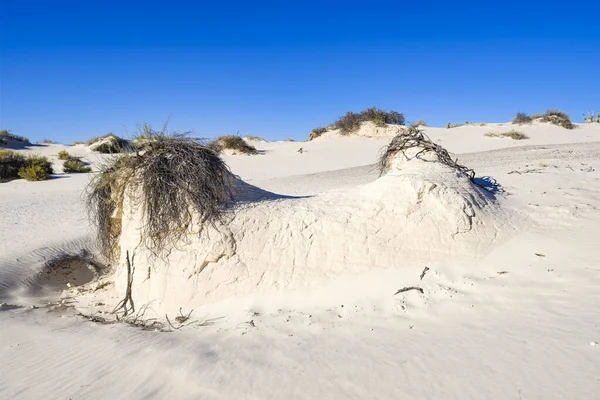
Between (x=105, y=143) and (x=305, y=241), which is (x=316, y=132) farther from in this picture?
(x=305, y=241)

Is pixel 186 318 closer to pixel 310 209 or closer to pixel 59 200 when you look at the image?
pixel 310 209

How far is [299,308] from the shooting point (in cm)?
441

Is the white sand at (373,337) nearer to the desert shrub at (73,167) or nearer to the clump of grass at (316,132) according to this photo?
the desert shrub at (73,167)

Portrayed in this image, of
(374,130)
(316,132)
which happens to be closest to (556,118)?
(374,130)

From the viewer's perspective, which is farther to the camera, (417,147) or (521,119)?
(521,119)

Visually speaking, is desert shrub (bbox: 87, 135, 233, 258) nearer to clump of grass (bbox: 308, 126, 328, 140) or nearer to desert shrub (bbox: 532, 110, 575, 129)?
clump of grass (bbox: 308, 126, 328, 140)

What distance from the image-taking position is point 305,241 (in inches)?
198

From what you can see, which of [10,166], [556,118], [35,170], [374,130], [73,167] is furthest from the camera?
[556,118]

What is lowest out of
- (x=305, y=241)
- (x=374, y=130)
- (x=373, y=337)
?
(x=373, y=337)

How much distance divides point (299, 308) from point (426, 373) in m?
1.74

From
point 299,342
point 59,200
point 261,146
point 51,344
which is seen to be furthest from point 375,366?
point 261,146

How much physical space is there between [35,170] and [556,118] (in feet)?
108

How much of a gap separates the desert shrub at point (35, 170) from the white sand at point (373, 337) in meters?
10.6

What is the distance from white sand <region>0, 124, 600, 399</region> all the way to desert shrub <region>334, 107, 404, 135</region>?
22389 mm
